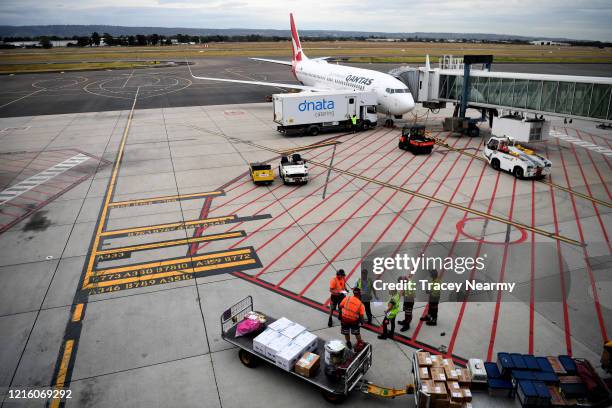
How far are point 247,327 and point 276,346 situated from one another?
134cm

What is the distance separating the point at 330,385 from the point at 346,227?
1103cm

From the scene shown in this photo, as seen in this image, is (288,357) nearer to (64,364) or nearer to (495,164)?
(64,364)

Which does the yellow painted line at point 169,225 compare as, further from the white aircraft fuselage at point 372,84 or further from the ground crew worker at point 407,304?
the white aircraft fuselage at point 372,84

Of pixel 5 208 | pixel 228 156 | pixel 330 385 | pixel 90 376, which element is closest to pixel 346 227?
pixel 330 385

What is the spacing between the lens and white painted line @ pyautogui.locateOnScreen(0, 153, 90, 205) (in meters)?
26.4

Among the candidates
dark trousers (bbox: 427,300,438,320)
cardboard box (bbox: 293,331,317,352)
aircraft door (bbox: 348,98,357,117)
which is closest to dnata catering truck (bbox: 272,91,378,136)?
aircraft door (bbox: 348,98,357,117)

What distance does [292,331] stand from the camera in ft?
39.5

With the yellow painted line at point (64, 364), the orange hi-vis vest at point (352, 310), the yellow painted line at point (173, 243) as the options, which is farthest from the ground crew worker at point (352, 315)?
the yellow painted line at point (173, 243)

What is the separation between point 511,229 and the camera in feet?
67.7

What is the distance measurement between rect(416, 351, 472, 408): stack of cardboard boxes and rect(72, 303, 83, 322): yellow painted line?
1112cm

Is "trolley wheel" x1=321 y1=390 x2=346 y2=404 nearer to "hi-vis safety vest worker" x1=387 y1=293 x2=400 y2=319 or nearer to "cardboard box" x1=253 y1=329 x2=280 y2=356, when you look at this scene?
"cardboard box" x1=253 y1=329 x2=280 y2=356

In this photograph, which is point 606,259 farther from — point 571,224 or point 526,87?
point 526,87

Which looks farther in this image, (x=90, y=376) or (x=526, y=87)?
(x=526, y=87)

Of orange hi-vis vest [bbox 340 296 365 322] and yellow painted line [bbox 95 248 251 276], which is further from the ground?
orange hi-vis vest [bbox 340 296 365 322]
